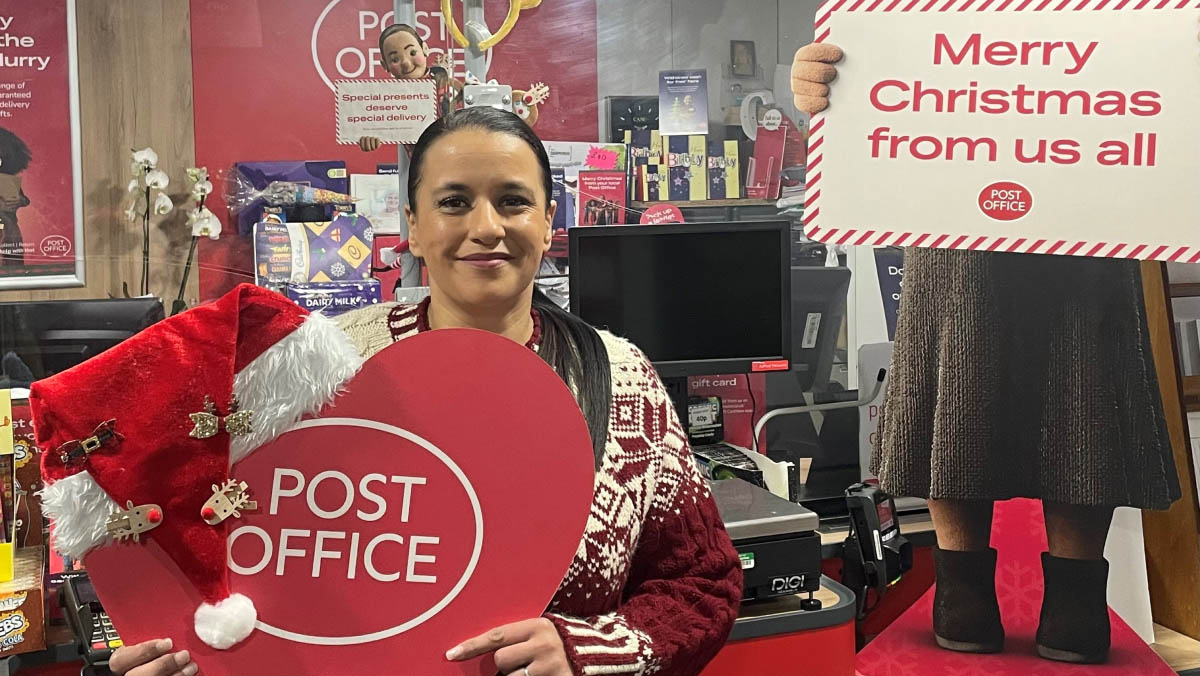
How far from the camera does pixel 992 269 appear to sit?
1869mm

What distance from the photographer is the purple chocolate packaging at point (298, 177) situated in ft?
9.39

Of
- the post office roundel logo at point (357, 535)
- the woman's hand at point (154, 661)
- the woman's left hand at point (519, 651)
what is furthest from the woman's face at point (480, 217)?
the woman's hand at point (154, 661)

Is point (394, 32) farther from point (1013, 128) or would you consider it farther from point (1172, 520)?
point (1172, 520)

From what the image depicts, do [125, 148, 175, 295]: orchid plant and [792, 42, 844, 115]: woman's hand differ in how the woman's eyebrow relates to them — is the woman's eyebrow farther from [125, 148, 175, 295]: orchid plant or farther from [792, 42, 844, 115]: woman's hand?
[125, 148, 175, 295]: orchid plant

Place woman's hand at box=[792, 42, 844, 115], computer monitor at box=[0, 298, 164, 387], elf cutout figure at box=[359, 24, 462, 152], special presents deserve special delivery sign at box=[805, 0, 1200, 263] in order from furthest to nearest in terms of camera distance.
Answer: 1. elf cutout figure at box=[359, 24, 462, 152]
2. computer monitor at box=[0, 298, 164, 387]
3. woman's hand at box=[792, 42, 844, 115]
4. special presents deserve special delivery sign at box=[805, 0, 1200, 263]

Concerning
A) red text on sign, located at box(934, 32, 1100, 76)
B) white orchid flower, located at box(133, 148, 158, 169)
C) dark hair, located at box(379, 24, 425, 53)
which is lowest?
white orchid flower, located at box(133, 148, 158, 169)

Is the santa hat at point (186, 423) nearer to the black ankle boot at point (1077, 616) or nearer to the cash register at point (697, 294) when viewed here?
the black ankle boot at point (1077, 616)

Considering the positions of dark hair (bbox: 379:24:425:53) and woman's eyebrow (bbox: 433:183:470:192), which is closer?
woman's eyebrow (bbox: 433:183:470:192)

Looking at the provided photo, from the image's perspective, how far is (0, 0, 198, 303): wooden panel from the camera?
2805 mm

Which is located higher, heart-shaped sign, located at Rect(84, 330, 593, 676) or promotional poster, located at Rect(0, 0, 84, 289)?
promotional poster, located at Rect(0, 0, 84, 289)

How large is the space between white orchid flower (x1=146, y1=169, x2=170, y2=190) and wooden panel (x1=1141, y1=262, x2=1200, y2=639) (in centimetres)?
228

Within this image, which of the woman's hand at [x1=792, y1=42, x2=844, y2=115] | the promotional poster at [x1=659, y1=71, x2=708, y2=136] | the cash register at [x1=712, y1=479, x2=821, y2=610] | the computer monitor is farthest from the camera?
the promotional poster at [x1=659, y1=71, x2=708, y2=136]

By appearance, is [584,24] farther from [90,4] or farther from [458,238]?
[458,238]

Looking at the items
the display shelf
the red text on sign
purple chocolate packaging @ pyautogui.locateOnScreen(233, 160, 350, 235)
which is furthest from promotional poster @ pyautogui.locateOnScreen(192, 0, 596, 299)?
the red text on sign
